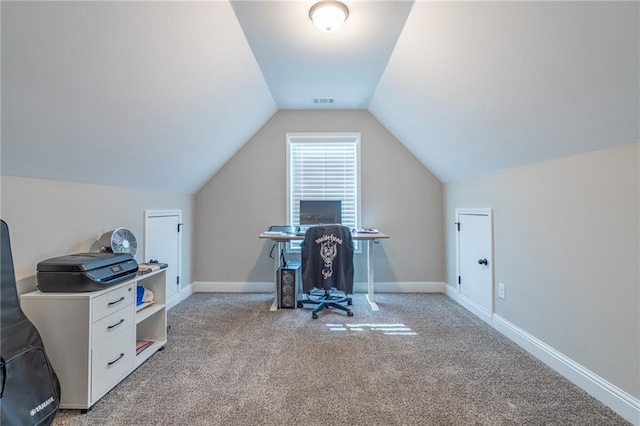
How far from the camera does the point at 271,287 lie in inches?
144

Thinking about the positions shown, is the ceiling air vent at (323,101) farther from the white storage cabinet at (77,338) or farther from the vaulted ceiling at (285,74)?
the white storage cabinet at (77,338)

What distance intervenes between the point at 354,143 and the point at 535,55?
2366mm

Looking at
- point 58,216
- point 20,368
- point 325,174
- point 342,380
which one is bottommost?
point 342,380

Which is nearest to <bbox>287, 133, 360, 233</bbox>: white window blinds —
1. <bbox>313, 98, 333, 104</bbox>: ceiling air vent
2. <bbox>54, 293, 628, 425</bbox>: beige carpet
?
<bbox>313, 98, 333, 104</bbox>: ceiling air vent

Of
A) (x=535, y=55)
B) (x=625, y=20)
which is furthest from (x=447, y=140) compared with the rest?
(x=625, y=20)

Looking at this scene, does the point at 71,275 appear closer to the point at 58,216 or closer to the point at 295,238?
the point at 58,216

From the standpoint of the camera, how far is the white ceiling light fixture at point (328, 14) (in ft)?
5.68

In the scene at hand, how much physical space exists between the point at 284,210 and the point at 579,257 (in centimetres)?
292

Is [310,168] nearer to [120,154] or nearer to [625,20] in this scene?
[120,154]

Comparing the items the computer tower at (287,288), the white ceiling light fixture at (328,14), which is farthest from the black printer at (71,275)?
the white ceiling light fixture at (328,14)

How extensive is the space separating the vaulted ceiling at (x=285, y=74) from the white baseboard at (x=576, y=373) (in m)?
1.35

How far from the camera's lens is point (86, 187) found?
2.03m

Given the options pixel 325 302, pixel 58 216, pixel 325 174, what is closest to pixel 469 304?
pixel 325 302

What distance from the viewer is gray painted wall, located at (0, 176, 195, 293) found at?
60.9 inches
